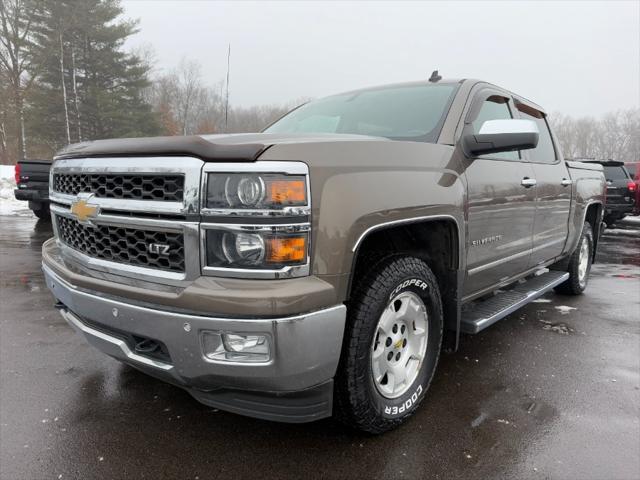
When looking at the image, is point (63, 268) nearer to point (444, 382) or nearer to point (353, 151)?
point (353, 151)

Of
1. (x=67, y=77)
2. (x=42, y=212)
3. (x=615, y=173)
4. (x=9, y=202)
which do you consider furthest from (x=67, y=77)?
(x=615, y=173)

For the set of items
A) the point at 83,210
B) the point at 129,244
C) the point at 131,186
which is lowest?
the point at 129,244

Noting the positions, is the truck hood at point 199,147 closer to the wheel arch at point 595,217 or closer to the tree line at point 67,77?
the wheel arch at point 595,217

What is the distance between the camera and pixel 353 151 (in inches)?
79.2

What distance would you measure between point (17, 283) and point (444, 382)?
486 centimetres

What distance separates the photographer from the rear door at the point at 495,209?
2764 mm

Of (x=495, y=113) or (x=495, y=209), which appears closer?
(x=495, y=209)

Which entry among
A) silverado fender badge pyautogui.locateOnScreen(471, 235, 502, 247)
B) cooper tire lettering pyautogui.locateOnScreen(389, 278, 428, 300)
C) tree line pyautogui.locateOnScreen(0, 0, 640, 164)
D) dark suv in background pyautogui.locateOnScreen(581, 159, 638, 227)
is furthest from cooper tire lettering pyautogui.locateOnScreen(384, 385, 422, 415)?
tree line pyautogui.locateOnScreen(0, 0, 640, 164)

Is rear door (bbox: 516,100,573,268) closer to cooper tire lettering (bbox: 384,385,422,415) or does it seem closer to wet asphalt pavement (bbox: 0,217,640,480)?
wet asphalt pavement (bbox: 0,217,640,480)

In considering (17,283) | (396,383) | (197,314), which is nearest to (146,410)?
(197,314)

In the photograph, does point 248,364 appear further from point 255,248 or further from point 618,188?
point 618,188

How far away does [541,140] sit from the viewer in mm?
4180

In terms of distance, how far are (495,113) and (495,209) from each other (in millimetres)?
869

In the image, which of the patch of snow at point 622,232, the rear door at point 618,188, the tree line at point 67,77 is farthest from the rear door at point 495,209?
the tree line at point 67,77
